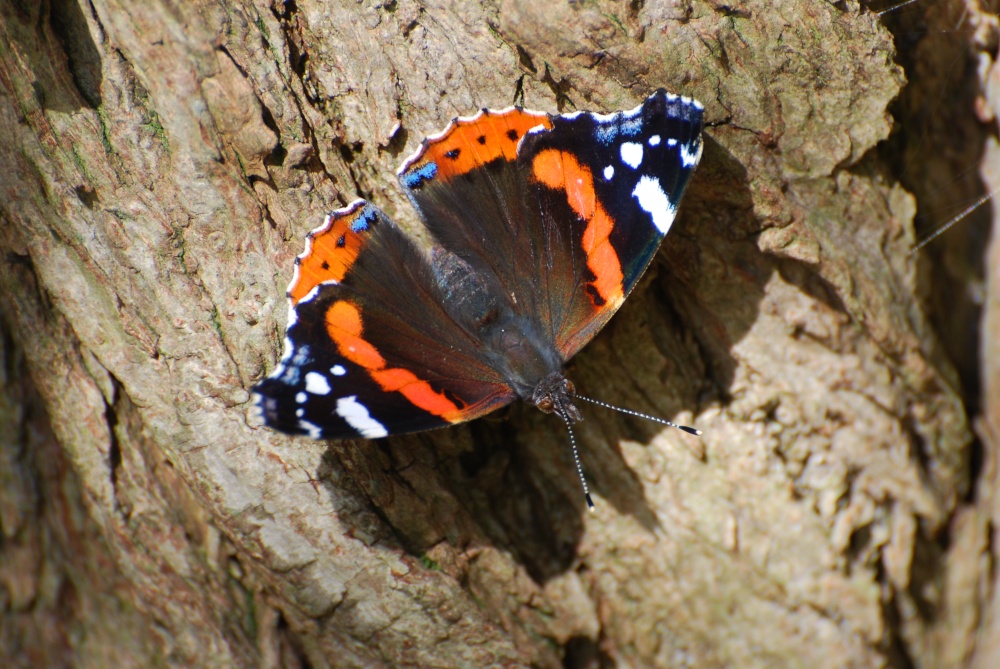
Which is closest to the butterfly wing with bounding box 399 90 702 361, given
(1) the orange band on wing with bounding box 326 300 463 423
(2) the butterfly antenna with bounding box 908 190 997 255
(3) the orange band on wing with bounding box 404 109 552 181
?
(3) the orange band on wing with bounding box 404 109 552 181

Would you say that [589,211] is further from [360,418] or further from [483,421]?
[360,418]

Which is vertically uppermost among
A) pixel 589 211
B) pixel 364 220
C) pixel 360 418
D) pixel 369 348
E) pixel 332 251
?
pixel 589 211

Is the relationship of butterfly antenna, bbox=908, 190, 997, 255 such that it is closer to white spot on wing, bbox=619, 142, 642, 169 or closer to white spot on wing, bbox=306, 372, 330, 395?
white spot on wing, bbox=619, 142, 642, 169

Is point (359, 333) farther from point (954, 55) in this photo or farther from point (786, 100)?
point (954, 55)

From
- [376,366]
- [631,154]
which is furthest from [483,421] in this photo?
[631,154]

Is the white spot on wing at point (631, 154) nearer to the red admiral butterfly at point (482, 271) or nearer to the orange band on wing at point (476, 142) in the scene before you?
the red admiral butterfly at point (482, 271)

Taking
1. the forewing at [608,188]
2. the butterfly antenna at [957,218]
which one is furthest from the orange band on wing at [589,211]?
the butterfly antenna at [957,218]

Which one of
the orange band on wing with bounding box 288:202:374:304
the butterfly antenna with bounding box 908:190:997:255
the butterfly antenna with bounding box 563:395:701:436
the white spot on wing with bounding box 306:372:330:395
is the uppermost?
the butterfly antenna with bounding box 908:190:997:255
